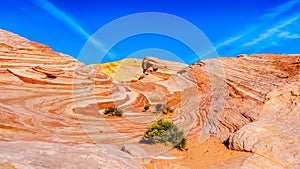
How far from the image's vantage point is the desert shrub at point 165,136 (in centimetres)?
1575

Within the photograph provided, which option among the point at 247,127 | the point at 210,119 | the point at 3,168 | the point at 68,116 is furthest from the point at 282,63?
the point at 3,168

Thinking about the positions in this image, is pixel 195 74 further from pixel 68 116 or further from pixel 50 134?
pixel 50 134

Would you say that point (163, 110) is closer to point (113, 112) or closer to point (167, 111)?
point (167, 111)

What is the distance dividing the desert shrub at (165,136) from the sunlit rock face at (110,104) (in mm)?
963

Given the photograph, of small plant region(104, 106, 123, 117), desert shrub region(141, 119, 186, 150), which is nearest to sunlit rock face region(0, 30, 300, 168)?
small plant region(104, 106, 123, 117)

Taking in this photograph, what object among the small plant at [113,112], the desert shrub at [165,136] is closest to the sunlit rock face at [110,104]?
the small plant at [113,112]

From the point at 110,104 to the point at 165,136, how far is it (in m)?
13.3

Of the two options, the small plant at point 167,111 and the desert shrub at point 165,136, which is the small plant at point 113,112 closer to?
the small plant at point 167,111

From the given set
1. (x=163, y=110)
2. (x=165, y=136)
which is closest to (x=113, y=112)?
(x=163, y=110)

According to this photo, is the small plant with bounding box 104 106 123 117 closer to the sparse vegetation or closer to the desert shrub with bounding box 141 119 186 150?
the sparse vegetation

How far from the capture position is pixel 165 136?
15.9 metres

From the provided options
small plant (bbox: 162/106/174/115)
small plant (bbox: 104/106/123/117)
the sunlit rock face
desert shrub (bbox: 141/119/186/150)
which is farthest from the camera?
small plant (bbox: 162/106/174/115)

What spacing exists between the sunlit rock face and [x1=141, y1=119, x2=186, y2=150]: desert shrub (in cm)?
96

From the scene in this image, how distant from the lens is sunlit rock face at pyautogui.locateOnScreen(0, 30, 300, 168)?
12867mm
